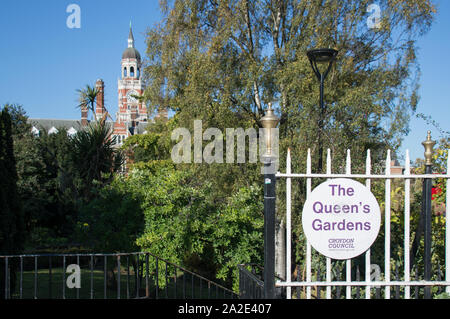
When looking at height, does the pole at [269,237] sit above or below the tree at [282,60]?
below

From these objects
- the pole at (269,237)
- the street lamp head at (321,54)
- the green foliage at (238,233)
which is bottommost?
the green foliage at (238,233)

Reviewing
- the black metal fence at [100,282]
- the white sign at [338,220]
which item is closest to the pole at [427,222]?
the white sign at [338,220]

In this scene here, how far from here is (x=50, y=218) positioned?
2447cm

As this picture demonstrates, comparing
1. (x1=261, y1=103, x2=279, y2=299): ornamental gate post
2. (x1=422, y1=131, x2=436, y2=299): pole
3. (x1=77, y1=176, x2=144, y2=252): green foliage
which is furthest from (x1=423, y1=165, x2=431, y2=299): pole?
(x1=77, y1=176, x2=144, y2=252): green foliage

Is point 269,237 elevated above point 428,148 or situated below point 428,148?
below

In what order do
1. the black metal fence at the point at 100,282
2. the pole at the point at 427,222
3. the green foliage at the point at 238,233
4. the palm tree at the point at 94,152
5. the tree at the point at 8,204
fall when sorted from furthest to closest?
the palm tree at the point at 94,152 < the tree at the point at 8,204 < the black metal fence at the point at 100,282 < the green foliage at the point at 238,233 < the pole at the point at 427,222

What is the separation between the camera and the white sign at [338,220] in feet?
14.0

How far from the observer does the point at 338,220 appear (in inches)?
169

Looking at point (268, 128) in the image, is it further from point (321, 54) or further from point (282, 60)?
point (282, 60)

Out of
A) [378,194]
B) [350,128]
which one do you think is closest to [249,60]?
[350,128]

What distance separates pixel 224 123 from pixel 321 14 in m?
4.49

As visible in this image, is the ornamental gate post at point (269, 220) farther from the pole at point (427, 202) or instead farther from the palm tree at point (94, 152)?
the palm tree at point (94, 152)

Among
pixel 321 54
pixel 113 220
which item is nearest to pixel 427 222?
pixel 321 54
